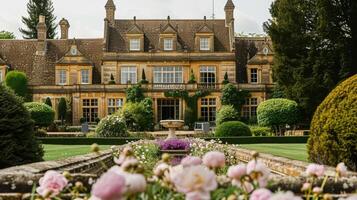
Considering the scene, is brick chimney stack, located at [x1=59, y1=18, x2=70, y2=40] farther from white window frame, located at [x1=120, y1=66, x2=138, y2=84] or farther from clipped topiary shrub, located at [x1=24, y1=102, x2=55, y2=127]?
clipped topiary shrub, located at [x1=24, y1=102, x2=55, y2=127]

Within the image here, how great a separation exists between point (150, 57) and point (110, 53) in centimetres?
322

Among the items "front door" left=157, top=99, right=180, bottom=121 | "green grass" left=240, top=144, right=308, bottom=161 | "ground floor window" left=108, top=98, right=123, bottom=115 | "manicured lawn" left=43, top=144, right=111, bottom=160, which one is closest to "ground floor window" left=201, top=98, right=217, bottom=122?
"front door" left=157, top=99, right=180, bottom=121

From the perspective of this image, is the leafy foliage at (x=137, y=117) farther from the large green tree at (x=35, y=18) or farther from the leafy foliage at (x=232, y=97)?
the large green tree at (x=35, y=18)

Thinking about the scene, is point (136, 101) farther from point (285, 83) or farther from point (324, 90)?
point (324, 90)

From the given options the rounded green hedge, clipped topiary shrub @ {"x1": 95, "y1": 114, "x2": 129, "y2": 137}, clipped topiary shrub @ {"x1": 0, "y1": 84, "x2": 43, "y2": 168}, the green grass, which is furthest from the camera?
the rounded green hedge

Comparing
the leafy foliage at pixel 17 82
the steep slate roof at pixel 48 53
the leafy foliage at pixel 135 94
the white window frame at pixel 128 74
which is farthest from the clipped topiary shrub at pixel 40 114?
the white window frame at pixel 128 74

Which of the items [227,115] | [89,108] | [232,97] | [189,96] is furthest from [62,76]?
[227,115]

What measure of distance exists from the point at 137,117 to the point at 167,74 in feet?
27.2

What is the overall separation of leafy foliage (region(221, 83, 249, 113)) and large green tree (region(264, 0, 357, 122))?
17.1ft

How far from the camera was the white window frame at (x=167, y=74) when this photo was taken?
148ft

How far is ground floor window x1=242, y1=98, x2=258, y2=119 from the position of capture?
43625mm

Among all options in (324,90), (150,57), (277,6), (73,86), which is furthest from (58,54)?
(324,90)

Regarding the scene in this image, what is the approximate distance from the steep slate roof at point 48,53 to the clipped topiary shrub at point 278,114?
1608 centimetres

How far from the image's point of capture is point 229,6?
47.4 metres
